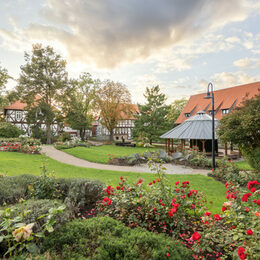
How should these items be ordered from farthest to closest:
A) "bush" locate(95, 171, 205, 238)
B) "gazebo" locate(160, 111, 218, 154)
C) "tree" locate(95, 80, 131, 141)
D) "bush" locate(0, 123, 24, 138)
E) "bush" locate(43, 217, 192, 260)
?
"tree" locate(95, 80, 131, 141), "bush" locate(0, 123, 24, 138), "gazebo" locate(160, 111, 218, 154), "bush" locate(95, 171, 205, 238), "bush" locate(43, 217, 192, 260)

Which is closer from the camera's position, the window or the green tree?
the green tree

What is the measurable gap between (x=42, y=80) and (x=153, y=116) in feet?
58.2

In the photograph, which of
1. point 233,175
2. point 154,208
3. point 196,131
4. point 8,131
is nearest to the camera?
point 154,208

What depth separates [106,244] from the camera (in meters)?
2.27

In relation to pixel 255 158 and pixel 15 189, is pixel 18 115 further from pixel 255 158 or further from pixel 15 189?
pixel 255 158

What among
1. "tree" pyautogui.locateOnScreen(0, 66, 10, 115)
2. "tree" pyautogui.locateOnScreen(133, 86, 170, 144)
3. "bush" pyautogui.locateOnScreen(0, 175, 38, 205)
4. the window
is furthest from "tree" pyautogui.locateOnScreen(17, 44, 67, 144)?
"bush" pyautogui.locateOnScreen(0, 175, 38, 205)

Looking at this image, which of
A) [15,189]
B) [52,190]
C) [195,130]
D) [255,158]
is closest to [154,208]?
[52,190]

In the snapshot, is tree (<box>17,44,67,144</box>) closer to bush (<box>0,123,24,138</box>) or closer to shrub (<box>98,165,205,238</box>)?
bush (<box>0,123,24,138</box>)

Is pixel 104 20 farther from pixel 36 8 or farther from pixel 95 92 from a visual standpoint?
pixel 95 92

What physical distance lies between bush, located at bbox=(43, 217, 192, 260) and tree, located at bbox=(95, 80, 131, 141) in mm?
28981

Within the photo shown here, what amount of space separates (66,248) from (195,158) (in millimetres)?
11013

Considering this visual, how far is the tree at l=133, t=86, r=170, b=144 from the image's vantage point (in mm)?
26812

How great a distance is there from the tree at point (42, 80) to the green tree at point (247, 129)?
24.4 m

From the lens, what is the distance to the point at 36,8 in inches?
255
